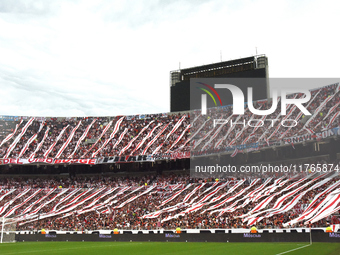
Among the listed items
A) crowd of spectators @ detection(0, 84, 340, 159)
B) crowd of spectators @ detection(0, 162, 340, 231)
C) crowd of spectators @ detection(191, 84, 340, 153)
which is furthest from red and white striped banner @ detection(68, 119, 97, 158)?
crowd of spectators @ detection(191, 84, 340, 153)

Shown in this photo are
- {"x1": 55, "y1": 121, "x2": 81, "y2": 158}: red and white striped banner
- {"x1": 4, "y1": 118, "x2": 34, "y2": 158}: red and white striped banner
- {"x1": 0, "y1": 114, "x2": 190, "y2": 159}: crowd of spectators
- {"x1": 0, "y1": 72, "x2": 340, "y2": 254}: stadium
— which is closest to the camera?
{"x1": 0, "y1": 72, "x2": 340, "y2": 254}: stadium

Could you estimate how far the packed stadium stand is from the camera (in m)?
34.9

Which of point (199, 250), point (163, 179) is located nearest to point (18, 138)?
point (163, 179)

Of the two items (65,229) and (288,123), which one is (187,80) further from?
(65,229)

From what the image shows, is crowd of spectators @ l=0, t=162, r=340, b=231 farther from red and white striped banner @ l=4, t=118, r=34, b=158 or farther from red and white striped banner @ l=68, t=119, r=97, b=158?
red and white striped banner @ l=4, t=118, r=34, b=158

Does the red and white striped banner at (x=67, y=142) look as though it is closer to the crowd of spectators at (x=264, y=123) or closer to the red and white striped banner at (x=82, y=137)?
the red and white striped banner at (x=82, y=137)

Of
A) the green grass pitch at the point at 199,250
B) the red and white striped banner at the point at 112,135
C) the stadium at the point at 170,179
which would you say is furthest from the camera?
the red and white striped banner at the point at 112,135

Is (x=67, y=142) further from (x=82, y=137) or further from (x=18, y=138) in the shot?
(x=18, y=138)

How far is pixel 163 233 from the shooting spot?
32094 mm

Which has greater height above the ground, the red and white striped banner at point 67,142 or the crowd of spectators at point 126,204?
the red and white striped banner at point 67,142

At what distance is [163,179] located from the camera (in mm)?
49000

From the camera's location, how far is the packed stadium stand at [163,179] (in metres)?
34.9

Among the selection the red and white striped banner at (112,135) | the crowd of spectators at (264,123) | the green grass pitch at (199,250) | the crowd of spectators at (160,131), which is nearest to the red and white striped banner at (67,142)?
the crowd of spectators at (160,131)

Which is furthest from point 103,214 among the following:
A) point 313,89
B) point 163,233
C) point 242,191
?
point 313,89
